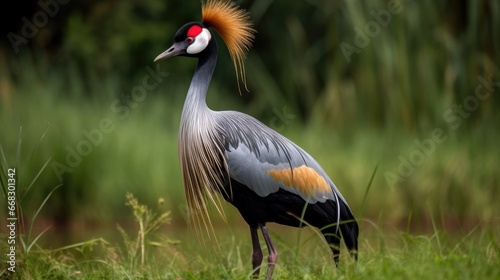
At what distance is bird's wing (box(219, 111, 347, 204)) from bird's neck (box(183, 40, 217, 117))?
0.17 m

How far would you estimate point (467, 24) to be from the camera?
1067 centimetres

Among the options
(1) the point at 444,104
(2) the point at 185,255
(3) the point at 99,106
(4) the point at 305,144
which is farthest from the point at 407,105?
(2) the point at 185,255

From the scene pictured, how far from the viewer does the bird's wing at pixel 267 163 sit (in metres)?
5.12

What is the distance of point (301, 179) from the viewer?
17.2 ft

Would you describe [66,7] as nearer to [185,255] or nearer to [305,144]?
[305,144]

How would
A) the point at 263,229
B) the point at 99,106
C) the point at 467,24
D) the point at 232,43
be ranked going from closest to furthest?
the point at 263,229 < the point at 232,43 < the point at 467,24 < the point at 99,106

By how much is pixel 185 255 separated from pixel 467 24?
5.73 metres
